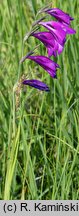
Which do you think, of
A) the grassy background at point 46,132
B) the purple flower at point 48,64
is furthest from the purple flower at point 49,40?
the grassy background at point 46,132

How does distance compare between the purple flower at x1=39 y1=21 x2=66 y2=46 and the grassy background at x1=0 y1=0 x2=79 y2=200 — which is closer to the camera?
the purple flower at x1=39 y1=21 x2=66 y2=46

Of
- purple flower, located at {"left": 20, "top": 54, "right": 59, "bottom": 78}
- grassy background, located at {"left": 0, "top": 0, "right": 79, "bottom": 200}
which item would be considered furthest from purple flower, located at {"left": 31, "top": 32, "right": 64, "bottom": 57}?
grassy background, located at {"left": 0, "top": 0, "right": 79, "bottom": 200}

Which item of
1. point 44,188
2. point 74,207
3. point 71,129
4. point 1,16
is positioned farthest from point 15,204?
point 1,16

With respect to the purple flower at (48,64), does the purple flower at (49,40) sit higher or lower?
higher

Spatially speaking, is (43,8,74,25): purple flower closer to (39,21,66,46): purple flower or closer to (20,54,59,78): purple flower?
(39,21,66,46): purple flower

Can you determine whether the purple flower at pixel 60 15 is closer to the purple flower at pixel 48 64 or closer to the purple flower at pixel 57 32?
the purple flower at pixel 57 32

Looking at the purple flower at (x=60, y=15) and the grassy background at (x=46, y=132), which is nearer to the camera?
the purple flower at (x=60, y=15)

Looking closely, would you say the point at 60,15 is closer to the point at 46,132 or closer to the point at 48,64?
the point at 48,64

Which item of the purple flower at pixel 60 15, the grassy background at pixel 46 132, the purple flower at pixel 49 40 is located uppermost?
the purple flower at pixel 60 15

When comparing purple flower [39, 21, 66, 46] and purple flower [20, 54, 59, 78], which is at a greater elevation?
purple flower [39, 21, 66, 46]

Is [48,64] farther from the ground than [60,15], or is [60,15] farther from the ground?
[60,15]

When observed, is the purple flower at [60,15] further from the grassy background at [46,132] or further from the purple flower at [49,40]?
the grassy background at [46,132]

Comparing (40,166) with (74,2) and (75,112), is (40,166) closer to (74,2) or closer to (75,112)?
(75,112)

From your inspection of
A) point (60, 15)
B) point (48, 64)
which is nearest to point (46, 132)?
point (48, 64)
